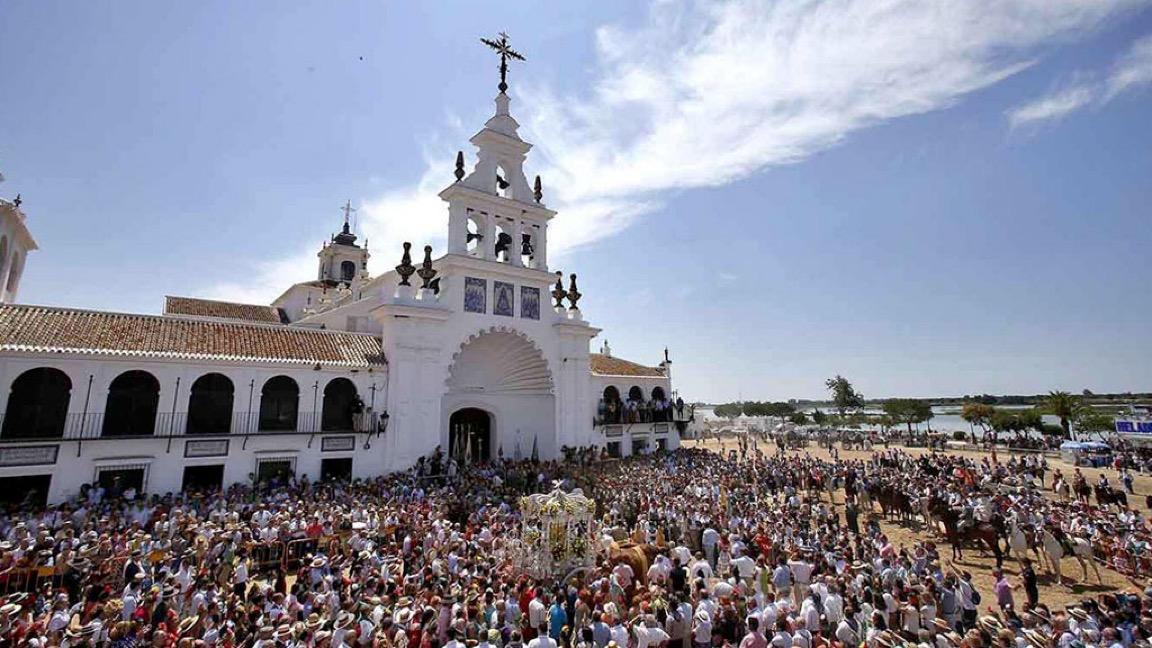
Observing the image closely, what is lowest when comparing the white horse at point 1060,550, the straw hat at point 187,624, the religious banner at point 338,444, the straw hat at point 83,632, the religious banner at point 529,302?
the white horse at point 1060,550

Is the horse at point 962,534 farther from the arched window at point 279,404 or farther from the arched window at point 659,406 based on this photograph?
the arched window at point 279,404

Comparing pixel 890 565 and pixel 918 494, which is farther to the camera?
pixel 918 494

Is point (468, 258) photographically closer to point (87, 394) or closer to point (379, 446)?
point (379, 446)

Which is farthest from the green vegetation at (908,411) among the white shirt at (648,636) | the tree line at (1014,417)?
the white shirt at (648,636)

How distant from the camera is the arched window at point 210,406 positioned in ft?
61.8

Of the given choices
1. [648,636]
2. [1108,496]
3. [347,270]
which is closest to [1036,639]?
[648,636]

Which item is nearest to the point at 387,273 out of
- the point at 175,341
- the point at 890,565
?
the point at 175,341

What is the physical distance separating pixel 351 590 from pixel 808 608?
8223 mm

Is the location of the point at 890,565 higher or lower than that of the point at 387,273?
lower

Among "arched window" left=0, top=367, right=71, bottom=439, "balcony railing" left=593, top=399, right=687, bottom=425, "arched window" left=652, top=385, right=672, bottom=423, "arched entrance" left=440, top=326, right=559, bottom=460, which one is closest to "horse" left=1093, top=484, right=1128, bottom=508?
"balcony railing" left=593, top=399, right=687, bottom=425

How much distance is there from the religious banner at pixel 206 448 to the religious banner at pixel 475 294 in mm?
11062

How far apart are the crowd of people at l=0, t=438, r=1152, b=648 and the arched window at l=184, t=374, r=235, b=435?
2.57 meters

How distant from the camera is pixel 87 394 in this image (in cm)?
1703

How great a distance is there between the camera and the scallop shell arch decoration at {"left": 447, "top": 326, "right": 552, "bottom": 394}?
26.9 meters
